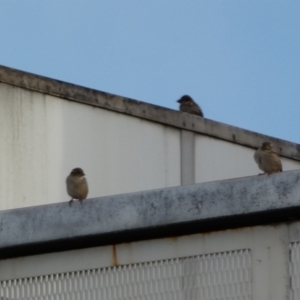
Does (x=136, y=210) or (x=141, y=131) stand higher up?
(x=141, y=131)

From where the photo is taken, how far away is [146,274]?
340 inches

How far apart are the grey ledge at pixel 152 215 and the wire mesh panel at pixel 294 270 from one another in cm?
20

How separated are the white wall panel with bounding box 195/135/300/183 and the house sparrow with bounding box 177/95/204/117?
104 inches

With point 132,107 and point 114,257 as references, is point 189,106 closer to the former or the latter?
point 132,107

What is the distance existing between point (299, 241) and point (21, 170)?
6.52 meters

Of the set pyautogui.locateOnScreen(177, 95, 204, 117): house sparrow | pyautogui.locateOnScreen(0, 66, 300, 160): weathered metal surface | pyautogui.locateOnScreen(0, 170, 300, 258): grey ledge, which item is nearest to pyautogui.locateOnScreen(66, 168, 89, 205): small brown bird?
pyautogui.locateOnScreen(0, 66, 300, 160): weathered metal surface

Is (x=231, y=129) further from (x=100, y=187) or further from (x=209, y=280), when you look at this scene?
(x=209, y=280)

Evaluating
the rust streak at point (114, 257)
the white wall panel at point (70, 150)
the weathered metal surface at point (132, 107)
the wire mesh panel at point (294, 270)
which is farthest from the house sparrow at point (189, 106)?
the wire mesh panel at point (294, 270)

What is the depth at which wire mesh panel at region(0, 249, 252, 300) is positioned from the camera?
8.30 meters

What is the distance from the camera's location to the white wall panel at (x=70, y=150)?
1427cm

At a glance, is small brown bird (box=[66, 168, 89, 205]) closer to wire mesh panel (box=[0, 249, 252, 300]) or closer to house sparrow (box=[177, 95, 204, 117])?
wire mesh panel (box=[0, 249, 252, 300])

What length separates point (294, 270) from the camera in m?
8.12

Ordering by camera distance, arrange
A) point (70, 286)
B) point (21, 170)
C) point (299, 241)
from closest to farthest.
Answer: point (299, 241) < point (70, 286) < point (21, 170)

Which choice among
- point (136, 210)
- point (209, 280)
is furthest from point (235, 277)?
point (136, 210)
